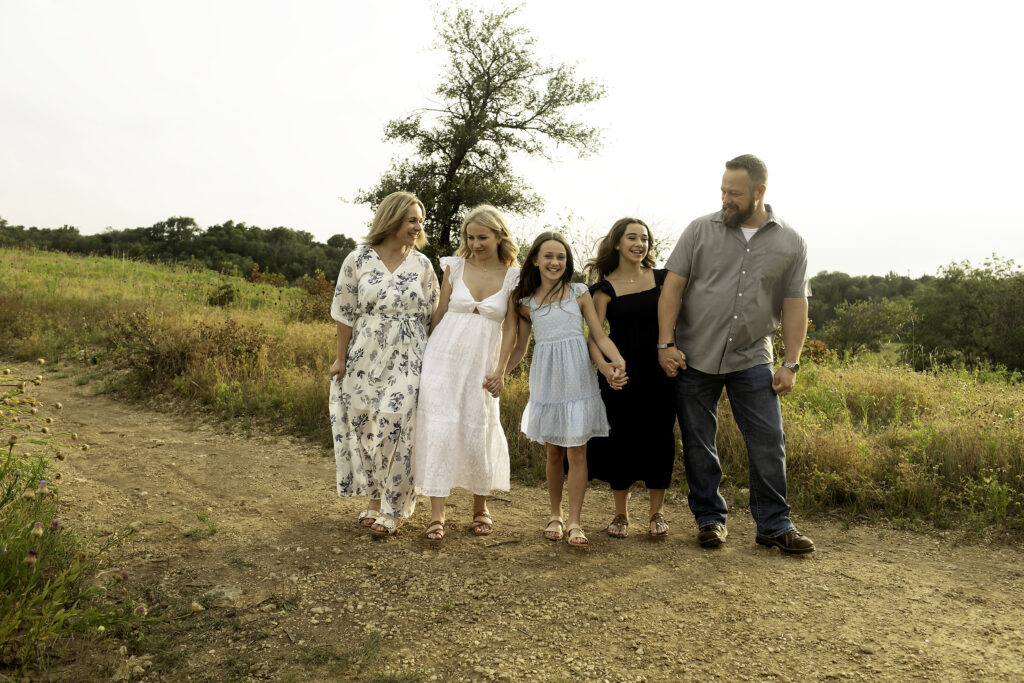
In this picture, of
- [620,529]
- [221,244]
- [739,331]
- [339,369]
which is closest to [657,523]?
[620,529]

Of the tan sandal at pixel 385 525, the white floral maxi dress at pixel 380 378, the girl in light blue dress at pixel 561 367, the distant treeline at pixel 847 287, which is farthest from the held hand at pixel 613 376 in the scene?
the distant treeline at pixel 847 287

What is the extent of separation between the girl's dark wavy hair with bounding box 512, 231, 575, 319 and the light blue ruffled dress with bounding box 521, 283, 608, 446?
65 mm

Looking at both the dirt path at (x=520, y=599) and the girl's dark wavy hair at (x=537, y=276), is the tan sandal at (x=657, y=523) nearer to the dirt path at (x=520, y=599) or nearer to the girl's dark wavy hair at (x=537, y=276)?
the dirt path at (x=520, y=599)

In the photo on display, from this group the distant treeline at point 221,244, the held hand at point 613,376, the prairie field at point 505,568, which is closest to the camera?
the prairie field at point 505,568

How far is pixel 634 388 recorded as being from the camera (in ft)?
13.6

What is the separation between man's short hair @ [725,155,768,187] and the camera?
13.0ft

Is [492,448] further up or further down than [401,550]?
further up

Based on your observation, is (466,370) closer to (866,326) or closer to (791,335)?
(791,335)

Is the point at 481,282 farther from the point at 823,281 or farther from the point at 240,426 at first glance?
the point at 823,281

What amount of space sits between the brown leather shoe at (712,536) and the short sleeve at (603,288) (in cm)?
151

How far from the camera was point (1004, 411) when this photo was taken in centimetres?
579

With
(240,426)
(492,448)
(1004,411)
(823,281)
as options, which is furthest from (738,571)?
(823,281)

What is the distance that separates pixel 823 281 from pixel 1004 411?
4354 centimetres

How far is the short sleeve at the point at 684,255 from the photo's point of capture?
163 inches
